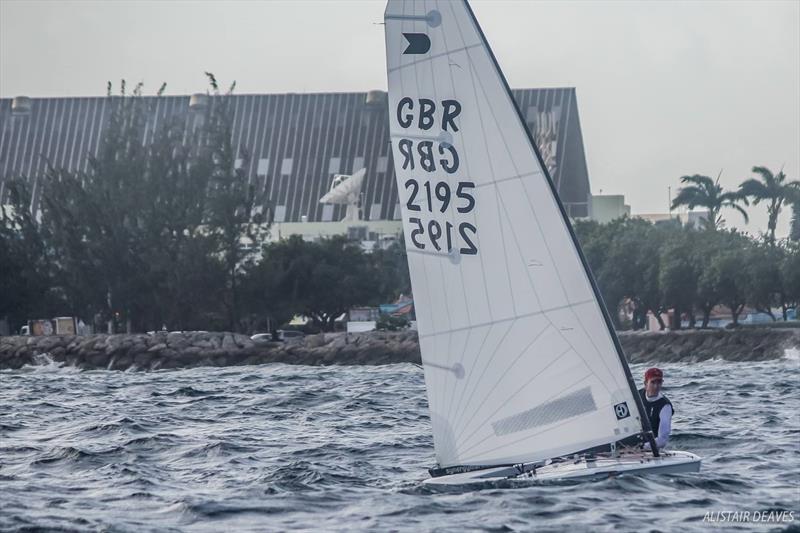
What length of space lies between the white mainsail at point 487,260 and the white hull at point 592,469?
0.57ft

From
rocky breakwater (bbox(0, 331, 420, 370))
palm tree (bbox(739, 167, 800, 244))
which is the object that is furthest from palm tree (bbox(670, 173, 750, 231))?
rocky breakwater (bbox(0, 331, 420, 370))

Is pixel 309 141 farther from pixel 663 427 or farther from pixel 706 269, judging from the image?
pixel 663 427

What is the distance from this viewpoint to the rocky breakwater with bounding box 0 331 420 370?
54906mm

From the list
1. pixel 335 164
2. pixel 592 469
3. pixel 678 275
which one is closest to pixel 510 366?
pixel 592 469

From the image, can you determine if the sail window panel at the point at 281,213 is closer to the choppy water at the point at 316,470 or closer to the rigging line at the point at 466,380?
the choppy water at the point at 316,470

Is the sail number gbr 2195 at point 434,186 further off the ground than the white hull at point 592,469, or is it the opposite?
the sail number gbr 2195 at point 434,186

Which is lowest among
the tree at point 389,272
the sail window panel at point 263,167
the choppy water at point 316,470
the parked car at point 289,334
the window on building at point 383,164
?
the choppy water at point 316,470

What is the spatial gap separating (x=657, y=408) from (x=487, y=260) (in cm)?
285

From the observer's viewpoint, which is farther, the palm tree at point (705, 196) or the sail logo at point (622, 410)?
the palm tree at point (705, 196)

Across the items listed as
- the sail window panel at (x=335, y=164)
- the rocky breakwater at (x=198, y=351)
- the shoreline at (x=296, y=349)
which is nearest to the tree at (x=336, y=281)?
the rocky breakwater at (x=198, y=351)

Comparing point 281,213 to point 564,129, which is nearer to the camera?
point 281,213

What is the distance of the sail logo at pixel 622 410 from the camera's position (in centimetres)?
1321

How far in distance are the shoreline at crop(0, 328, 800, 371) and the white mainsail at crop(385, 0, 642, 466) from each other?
40.5m

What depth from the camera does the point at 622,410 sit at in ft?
43.4
